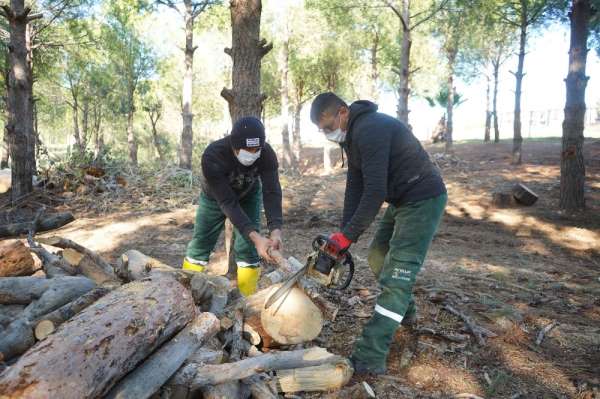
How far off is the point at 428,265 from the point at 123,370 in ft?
13.4

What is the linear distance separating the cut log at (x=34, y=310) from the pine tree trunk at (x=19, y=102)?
741 centimetres

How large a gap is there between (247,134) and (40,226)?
19.3ft

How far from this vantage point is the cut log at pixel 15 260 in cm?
334

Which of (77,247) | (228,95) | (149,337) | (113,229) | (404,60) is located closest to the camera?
(149,337)

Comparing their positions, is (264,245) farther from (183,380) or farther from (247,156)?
(183,380)

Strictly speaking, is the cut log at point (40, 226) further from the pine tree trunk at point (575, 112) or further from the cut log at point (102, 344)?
the pine tree trunk at point (575, 112)

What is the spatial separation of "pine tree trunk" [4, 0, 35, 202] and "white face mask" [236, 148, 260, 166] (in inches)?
292

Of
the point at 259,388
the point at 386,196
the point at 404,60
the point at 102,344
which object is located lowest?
the point at 259,388

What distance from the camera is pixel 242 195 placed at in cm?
377

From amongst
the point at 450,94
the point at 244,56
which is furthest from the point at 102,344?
the point at 450,94

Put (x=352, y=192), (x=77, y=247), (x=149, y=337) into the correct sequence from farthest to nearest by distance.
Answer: (x=77, y=247) → (x=352, y=192) → (x=149, y=337)

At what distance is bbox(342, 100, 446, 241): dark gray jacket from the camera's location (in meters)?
2.59

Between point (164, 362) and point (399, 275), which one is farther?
point (399, 275)

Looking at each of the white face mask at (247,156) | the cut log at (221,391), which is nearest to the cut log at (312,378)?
the cut log at (221,391)
